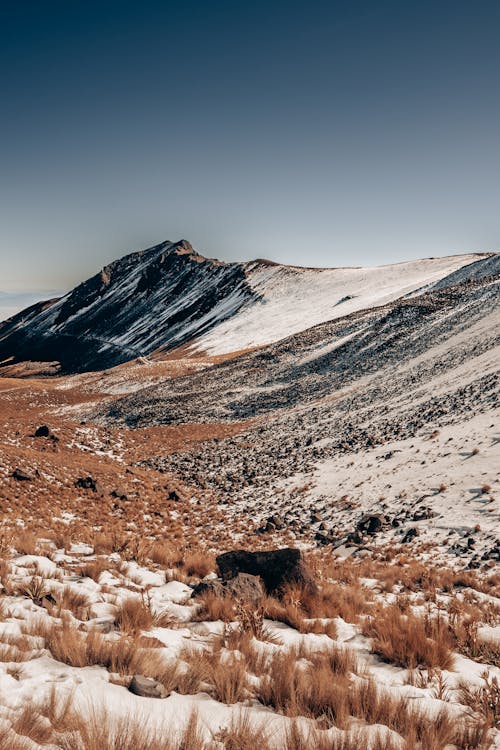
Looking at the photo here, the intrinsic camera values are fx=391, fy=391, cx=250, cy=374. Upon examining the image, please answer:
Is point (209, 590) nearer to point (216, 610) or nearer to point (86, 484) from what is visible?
point (216, 610)

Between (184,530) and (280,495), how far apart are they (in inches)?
198

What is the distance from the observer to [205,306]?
456ft

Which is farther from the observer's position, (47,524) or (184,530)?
(184,530)

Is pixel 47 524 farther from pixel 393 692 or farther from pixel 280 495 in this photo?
pixel 393 692

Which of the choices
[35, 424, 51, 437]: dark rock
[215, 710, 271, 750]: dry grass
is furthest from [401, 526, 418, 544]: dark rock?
A: [35, 424, 51, 437]: dark rock

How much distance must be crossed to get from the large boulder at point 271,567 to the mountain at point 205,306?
8328 cm

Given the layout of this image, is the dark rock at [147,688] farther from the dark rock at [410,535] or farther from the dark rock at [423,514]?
the dark rock at [423,514]

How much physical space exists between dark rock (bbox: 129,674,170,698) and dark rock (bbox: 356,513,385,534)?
10203mm

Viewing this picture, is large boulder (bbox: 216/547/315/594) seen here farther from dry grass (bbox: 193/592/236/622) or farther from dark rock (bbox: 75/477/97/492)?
dark rock (bbox: 75/477/97/492)

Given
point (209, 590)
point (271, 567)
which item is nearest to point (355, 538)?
point (271, 567)

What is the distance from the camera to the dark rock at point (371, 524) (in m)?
12.5

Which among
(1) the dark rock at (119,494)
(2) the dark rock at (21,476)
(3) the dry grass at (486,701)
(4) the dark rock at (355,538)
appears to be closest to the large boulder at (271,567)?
(3) the dry grass at (486,701)

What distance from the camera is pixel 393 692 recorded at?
12.5 feet

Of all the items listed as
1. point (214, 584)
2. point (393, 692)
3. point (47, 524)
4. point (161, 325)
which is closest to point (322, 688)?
point (393, 692)
